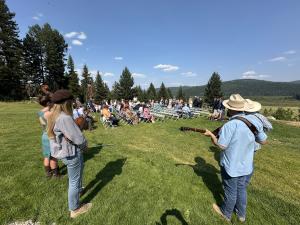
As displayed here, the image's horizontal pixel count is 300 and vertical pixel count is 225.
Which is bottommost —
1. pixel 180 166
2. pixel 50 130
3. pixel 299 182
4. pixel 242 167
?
pixel 299 182

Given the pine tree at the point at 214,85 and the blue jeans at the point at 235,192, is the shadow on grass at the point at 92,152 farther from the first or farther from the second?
the pine tree at the point at 214,85

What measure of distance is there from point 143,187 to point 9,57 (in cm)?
4363

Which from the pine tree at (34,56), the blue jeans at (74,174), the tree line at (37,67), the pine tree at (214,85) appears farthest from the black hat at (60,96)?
the pine tree at (214,85)

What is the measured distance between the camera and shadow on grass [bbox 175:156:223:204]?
14.9 feet

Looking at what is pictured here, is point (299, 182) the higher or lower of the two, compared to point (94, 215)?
lower

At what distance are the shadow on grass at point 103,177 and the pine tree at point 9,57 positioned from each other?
122 ft

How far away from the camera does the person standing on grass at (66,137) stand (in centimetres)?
297

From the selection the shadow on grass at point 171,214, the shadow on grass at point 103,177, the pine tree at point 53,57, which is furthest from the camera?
the pine tree at point 53,57

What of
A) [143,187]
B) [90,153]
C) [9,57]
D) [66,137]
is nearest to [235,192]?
[143,187]

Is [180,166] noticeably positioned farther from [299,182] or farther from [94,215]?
[299,182]

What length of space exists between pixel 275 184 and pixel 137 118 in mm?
9685

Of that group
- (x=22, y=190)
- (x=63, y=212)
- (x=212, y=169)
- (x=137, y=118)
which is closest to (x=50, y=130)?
(x=63, y=212)

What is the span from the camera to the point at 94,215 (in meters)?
3.48

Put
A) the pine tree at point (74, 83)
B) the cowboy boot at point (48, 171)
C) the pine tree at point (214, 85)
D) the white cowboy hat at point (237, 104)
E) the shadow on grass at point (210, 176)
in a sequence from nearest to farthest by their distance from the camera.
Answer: the white cowboy hat at point (237, 104), the shadow on grass at point (210, 176), the cowboy boot at point (48, 171), the pine tree at point (74, 83), the pine tree at point (214, 85)
